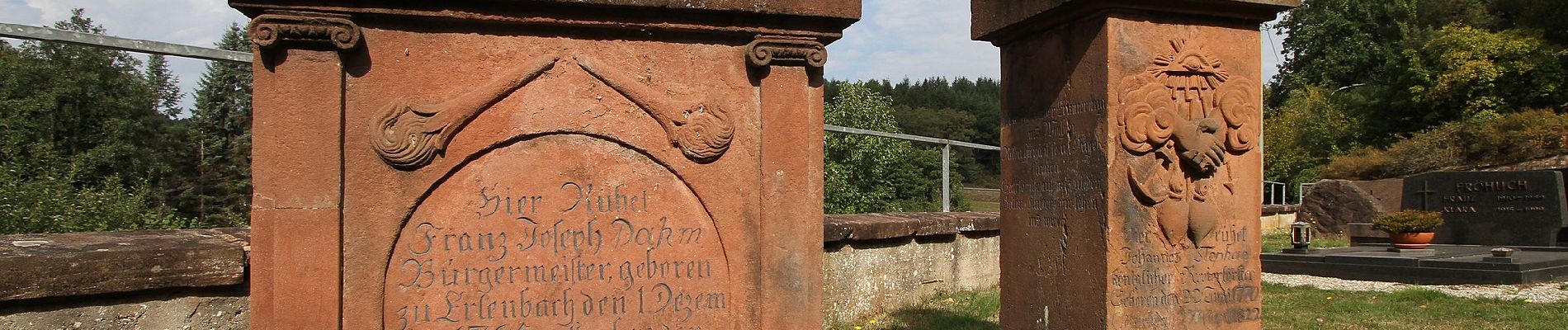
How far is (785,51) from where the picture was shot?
3400 millimetres

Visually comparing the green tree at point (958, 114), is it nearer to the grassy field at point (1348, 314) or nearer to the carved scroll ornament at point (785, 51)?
the grassy field at point (1348, 314)

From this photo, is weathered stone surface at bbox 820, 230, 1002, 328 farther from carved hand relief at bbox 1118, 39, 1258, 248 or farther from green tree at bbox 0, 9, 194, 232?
green tree at bbox 0, 9, 194, 232

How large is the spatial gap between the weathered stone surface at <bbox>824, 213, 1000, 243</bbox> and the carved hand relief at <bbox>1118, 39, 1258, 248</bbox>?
201 centimetres

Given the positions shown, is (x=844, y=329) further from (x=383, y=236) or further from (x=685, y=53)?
(x=383, y=236)

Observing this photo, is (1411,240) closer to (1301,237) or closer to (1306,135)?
(1301,237)

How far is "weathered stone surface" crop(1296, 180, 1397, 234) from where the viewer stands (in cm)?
1758

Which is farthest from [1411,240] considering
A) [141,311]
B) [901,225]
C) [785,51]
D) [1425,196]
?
[141,311]

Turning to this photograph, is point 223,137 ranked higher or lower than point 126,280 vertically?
higher

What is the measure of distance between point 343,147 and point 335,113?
118mm

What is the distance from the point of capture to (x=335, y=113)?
2971mm

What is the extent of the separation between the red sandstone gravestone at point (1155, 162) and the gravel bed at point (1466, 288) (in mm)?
5491

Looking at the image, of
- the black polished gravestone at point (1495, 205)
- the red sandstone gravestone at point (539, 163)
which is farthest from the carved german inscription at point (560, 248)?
the black polished gravestone at point (1495, 205)

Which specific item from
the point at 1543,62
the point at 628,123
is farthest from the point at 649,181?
the point at 1543,62

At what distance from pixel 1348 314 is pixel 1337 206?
41.8 ft
